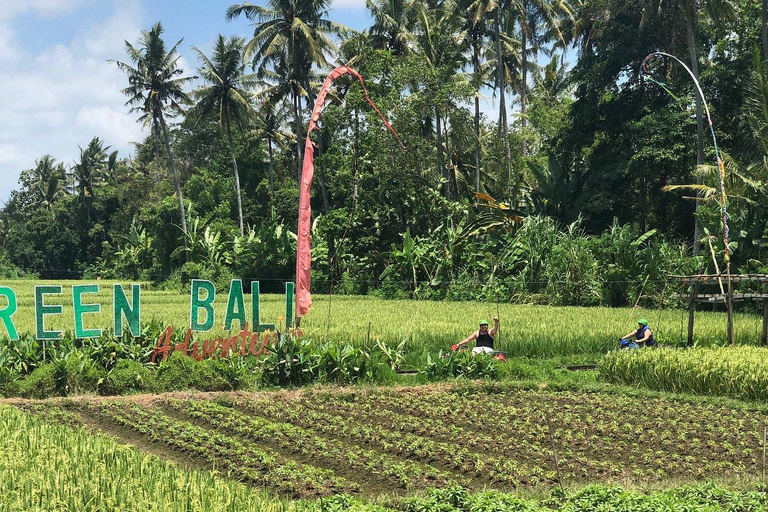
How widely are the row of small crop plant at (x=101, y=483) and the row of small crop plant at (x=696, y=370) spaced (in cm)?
871

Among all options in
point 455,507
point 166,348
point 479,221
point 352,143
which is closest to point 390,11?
point 352,143

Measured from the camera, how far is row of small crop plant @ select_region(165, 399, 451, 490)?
8469mm

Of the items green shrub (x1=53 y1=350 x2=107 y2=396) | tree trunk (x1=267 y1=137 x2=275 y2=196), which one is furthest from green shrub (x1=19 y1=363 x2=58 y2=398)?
tree trunk (x1=267 y1=137 x2=275 y2=196)

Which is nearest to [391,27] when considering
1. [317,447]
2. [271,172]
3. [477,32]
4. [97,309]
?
[477,32]

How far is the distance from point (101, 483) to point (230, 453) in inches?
106

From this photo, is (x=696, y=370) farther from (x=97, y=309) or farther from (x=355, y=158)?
(x=355, y=158)

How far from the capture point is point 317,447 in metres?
9.70

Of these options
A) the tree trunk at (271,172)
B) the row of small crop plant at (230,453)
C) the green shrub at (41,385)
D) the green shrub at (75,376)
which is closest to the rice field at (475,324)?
the green shrub at (75,376)

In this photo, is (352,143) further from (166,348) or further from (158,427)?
(158,427)

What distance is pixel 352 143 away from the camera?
3766 centimetres

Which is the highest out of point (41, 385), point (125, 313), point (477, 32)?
point (477, 32)

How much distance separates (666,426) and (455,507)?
508 cm

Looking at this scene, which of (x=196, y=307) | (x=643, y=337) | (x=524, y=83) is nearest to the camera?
(x=196, y=307)

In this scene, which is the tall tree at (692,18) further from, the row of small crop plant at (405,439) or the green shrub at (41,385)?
the green shrub at (41,385)
